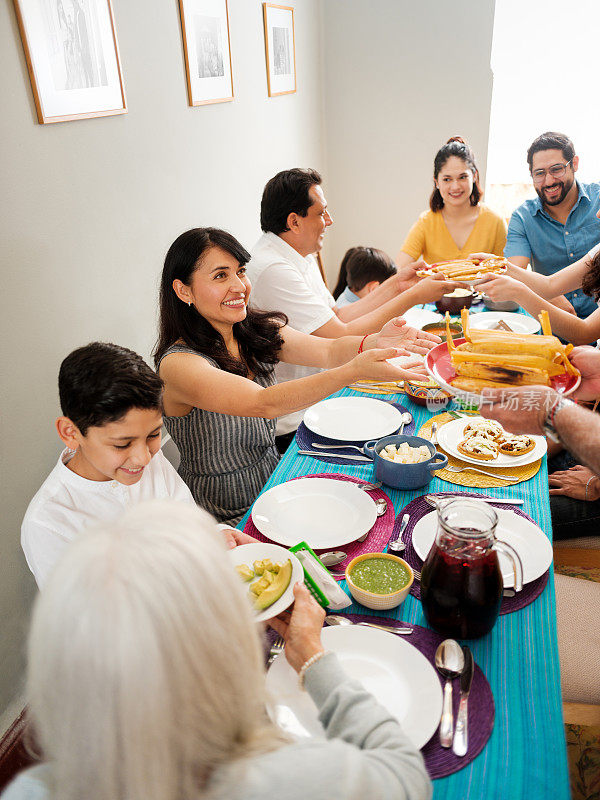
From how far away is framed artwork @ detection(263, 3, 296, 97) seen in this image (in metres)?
3.62

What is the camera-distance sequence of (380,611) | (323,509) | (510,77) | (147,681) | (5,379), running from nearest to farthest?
(147,681), (380,611), (323,509), (5,379), (510,77)

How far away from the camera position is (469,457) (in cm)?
157

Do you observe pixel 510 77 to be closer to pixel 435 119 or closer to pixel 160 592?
pixel 435 119

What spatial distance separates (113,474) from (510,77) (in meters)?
4.45

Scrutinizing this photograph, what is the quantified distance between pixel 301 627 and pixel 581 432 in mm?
662

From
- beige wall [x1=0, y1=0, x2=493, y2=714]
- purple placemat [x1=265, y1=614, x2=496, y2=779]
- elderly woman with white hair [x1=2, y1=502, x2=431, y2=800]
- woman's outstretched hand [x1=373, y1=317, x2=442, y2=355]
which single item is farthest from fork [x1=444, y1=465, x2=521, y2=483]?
beige wall [x1=0, y1=0, x2=493, y2=714]

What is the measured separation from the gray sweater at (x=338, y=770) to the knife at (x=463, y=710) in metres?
0.14

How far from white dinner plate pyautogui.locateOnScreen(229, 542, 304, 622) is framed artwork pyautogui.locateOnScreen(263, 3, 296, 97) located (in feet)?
11.1

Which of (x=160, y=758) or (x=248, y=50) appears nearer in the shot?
(x=160, y=758)

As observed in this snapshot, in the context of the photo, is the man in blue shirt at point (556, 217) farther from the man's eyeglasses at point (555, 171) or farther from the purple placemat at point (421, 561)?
the purple placemat at point (421, 561)

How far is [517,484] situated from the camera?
1.48 metres

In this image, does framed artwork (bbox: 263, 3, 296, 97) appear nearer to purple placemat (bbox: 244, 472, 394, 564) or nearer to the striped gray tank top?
the striped gray tank top

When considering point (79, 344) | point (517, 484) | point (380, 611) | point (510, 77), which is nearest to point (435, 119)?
point (510, 77)

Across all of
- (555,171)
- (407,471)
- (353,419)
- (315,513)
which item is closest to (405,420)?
(353,419)
